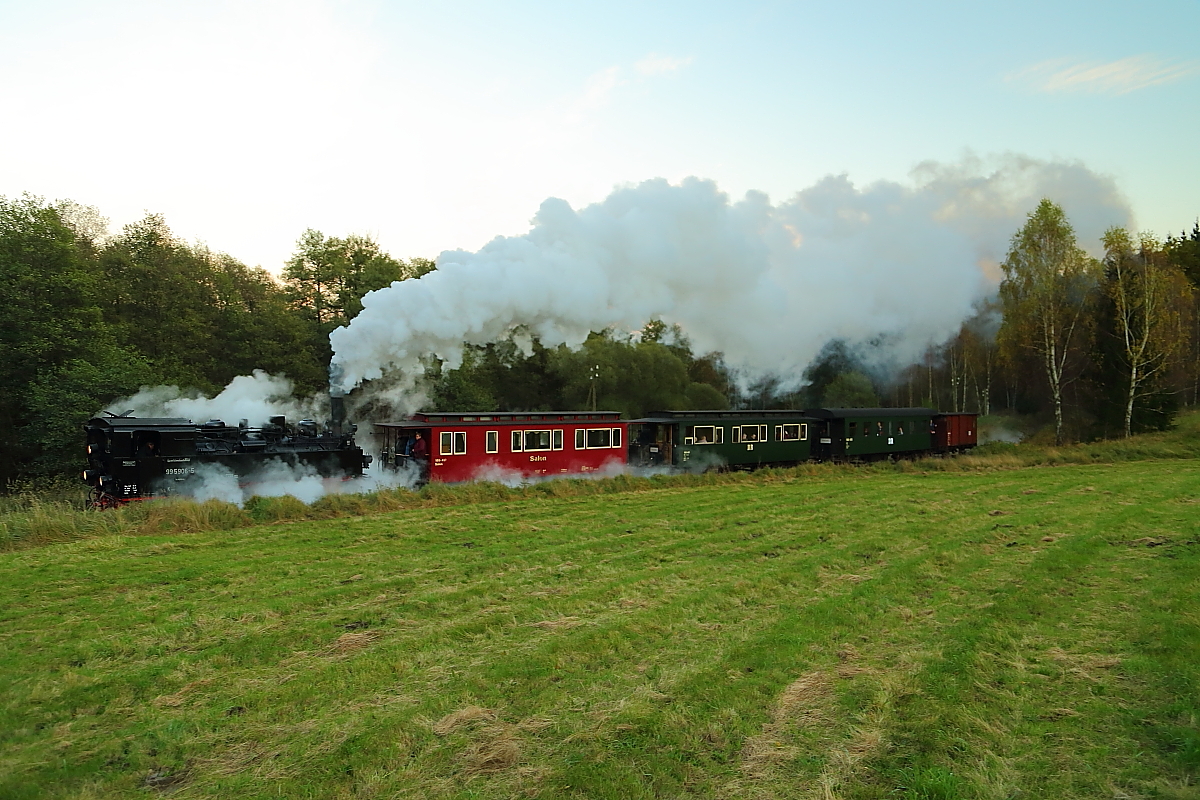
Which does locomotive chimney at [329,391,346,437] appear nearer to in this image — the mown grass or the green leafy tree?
the mown grass

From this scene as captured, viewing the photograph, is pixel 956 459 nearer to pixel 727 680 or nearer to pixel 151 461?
pixel 727 680

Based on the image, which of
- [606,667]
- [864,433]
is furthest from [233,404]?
[864,433]

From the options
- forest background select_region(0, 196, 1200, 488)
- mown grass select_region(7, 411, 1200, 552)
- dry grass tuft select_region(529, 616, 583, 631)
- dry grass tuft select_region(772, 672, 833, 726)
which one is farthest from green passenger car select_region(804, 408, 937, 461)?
dry grass tuft select_region(772, 672, 833, 726)

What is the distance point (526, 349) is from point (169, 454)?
15186 millimetres

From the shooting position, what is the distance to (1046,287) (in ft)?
115

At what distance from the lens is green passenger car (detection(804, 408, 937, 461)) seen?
28625 mm

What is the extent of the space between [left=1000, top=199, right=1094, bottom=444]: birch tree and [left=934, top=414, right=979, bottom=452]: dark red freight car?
438 cm

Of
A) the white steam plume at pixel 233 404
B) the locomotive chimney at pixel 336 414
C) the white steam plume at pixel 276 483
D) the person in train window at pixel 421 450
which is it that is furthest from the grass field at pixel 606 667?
the white steam plume at pixel 233 404

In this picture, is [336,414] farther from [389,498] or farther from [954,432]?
[954,432]

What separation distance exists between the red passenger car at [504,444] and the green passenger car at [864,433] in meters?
9.36

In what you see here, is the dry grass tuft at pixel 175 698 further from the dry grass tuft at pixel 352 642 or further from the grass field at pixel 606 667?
the dry grass tuft at pixel 352 642

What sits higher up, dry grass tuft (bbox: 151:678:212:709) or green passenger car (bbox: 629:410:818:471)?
green passenger car (bbox: 629:410:818:471)

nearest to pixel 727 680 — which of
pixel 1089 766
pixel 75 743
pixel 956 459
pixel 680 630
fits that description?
pixel 680 630

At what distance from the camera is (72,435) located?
26.8 metres
